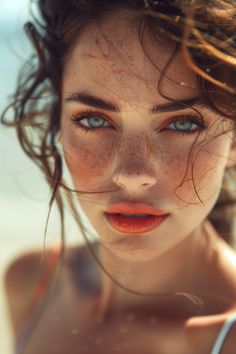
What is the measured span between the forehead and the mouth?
0.25m

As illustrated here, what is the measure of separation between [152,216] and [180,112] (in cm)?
26

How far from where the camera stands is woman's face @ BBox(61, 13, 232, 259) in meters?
1.32

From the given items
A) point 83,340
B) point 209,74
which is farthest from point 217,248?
point 209,74

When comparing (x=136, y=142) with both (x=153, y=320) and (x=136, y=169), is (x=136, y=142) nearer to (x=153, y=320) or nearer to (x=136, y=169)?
(x=136, y=169)

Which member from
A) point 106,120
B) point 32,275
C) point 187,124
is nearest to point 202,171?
point 187,124

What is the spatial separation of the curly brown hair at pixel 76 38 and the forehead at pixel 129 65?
2 cm

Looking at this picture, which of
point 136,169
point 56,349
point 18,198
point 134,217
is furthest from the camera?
point 18,198

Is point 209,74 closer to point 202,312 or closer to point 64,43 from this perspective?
point 64,43

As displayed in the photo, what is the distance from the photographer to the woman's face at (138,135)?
132 centimetres

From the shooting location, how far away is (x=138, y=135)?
4.42ft

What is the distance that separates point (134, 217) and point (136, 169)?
16 cm

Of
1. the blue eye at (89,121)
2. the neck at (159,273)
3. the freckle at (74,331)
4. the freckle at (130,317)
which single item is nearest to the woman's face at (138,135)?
Result: the blue eye at (89,121)

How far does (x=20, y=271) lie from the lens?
87.7 inches

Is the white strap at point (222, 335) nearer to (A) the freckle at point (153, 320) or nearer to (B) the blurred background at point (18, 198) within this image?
→ (A) the freckle at point (153, 320)
